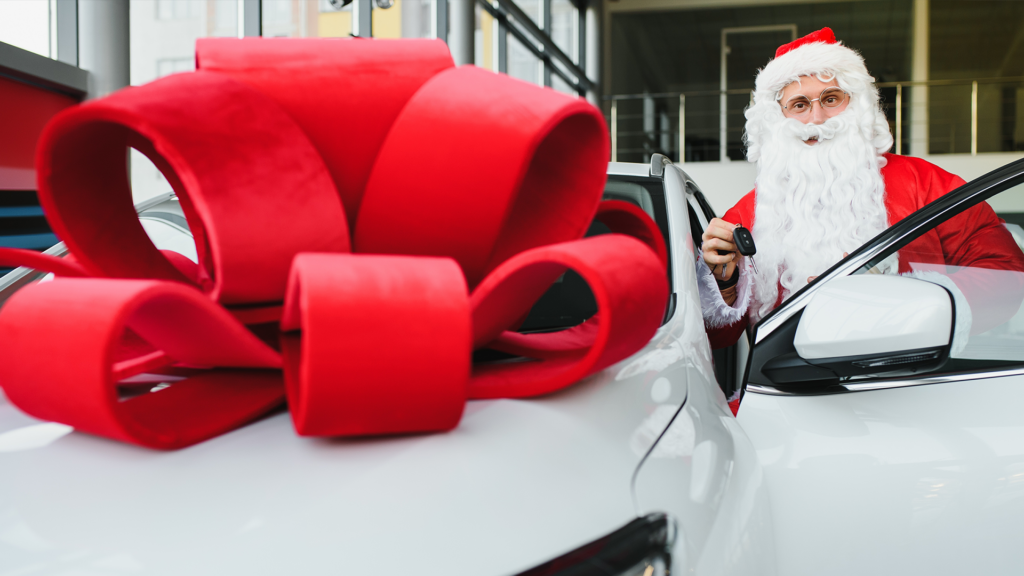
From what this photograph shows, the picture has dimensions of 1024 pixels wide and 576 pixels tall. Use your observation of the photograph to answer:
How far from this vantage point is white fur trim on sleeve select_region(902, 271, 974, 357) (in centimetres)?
101

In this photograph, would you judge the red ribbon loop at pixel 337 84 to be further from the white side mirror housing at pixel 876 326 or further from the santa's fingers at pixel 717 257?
the santa's fingers at pixel 717 257

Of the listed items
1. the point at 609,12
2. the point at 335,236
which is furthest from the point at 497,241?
the point at 609,12

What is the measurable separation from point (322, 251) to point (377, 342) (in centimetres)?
18

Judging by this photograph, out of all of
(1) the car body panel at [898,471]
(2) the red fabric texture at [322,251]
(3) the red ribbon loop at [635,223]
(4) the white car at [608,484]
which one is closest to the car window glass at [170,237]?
(2) the red fabric texture at [322,251]

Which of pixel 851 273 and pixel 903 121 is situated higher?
pixel 903 121

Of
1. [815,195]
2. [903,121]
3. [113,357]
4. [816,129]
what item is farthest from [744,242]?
[903,121]

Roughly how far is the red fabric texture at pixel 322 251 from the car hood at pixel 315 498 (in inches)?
1.2

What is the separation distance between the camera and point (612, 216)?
1.04 metres

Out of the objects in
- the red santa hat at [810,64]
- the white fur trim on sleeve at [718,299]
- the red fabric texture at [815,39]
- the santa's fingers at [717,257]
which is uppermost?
the red fabric texture at [815,39]

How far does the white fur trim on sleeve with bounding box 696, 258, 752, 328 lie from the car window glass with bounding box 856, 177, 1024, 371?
343mm

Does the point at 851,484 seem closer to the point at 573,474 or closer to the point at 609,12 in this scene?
the point at 573,474

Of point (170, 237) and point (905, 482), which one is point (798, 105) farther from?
point (170, 237)

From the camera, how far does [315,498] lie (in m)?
0.57

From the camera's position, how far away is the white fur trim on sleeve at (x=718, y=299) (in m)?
1.38
